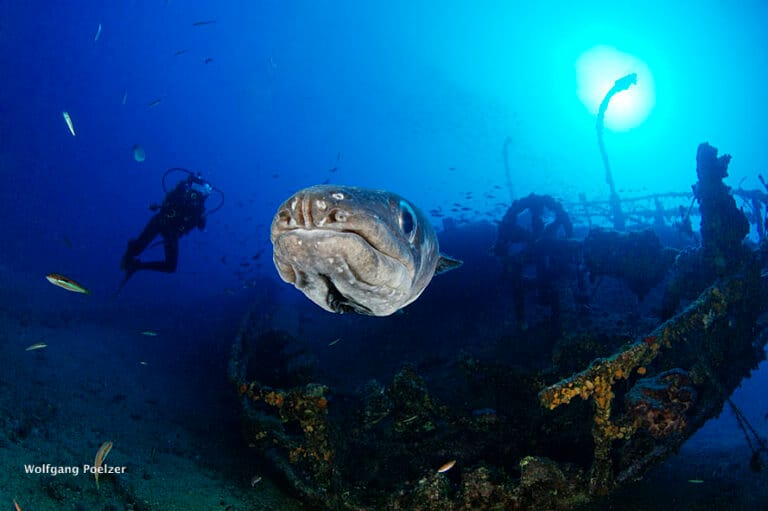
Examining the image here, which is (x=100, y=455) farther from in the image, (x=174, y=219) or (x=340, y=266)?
(x=174, y=219)

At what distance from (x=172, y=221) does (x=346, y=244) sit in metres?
10.4

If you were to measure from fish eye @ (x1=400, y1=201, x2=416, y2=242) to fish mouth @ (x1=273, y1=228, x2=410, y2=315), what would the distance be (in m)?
0.30

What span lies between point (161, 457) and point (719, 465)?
10985 mm

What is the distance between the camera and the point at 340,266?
1.94m

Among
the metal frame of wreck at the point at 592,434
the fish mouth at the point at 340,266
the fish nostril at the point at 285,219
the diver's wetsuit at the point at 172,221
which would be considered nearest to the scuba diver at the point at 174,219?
the diver's wetsuit at the point at 172,221

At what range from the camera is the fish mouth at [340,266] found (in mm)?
1852

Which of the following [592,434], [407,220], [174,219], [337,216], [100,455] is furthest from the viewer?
[174,219]

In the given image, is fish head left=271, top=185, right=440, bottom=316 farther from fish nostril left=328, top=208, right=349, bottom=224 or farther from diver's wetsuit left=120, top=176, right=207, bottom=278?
diver's wetsuit left=120, top=176, right=207, bottom=278

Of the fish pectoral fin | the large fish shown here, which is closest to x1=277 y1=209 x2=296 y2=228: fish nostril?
the large fish

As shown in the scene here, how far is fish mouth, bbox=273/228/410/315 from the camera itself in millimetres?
1852

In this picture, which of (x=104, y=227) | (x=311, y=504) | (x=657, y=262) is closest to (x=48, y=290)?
(x=311, y=504)

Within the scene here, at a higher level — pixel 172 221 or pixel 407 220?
pixel 407 220

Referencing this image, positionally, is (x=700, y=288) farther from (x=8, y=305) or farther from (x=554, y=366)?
(x=8, y=305)

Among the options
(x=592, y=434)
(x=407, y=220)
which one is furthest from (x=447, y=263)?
(x=592, y=434)
